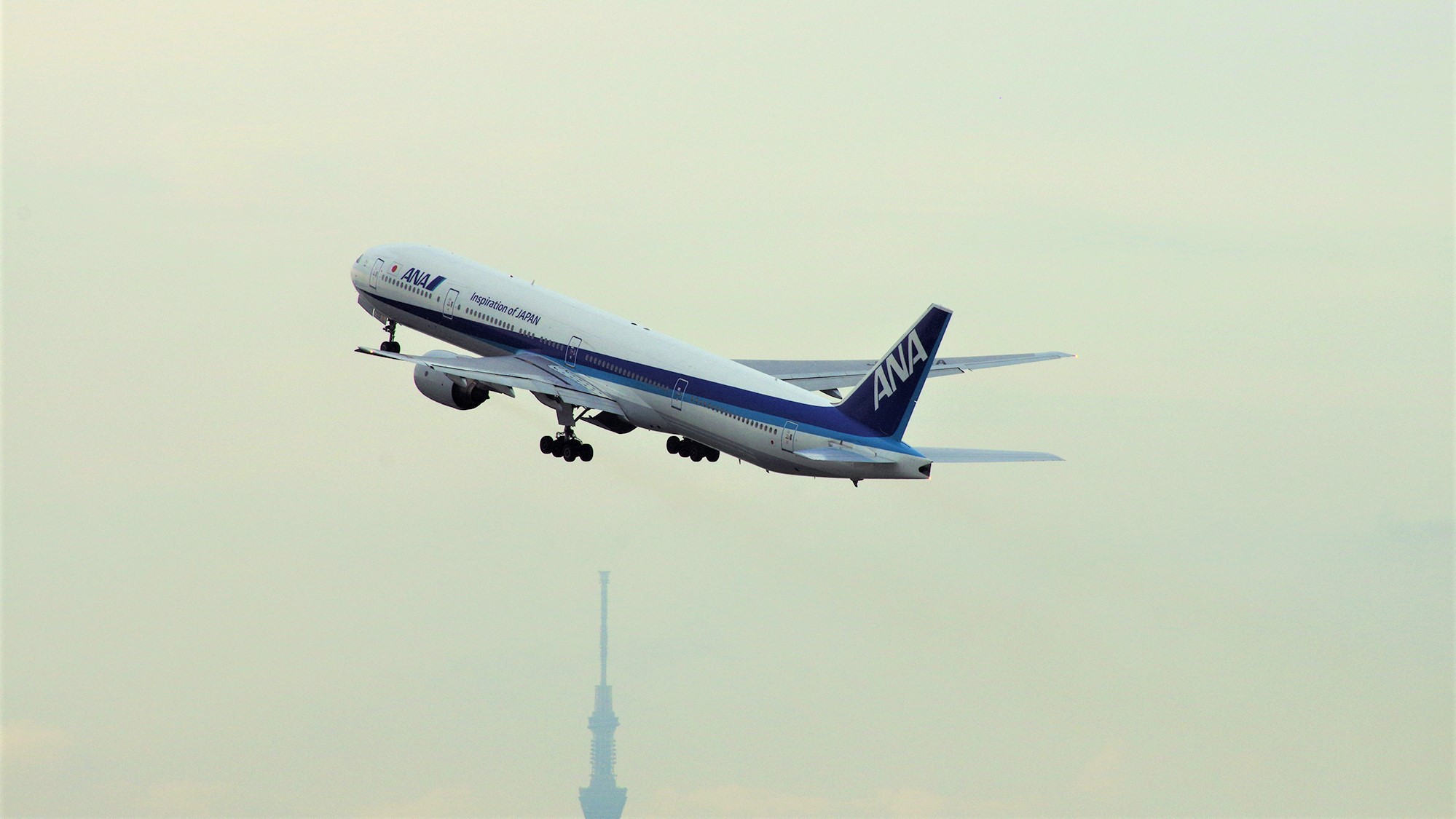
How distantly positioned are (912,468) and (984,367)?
1377 cm

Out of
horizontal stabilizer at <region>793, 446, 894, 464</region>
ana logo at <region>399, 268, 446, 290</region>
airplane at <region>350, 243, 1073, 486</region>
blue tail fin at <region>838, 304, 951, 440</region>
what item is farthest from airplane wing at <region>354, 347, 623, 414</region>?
blue tail fin at <region>838, 304, 951, 440</region>

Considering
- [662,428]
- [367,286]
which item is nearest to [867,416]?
[662,428]

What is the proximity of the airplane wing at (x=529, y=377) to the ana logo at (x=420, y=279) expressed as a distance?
517 cm

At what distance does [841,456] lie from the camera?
194 feet

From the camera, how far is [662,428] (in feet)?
217

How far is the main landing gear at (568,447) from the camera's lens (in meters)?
68.4

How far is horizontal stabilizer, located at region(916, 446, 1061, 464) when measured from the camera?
5634 cm

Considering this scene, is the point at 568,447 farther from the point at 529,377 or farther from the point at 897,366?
the point at 897,366

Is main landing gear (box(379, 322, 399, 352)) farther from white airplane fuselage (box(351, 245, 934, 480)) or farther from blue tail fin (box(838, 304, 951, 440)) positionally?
blue tail fin (box(838, 304, 951, 440))

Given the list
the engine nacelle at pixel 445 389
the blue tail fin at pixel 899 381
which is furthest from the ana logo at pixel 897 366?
the engine nacelle at pixel 445 389

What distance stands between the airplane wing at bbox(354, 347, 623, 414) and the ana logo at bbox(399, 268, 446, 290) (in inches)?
204

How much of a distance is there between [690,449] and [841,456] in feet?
37.7

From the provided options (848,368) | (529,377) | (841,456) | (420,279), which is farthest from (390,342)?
(841,456)

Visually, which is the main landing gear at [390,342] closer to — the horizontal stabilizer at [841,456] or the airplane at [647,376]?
the airplane at [647,376]
